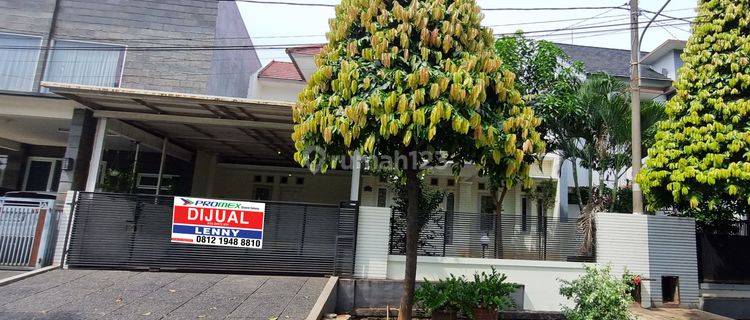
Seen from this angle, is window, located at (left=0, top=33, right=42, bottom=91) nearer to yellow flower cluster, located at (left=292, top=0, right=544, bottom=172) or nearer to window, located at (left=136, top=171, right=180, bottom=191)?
window, located at (left=136, top=171, right=180, bottom=191)

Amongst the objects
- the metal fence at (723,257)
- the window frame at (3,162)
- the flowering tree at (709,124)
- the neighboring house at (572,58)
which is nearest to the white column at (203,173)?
the neighboring house at (572,58)

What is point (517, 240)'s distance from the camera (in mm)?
8797

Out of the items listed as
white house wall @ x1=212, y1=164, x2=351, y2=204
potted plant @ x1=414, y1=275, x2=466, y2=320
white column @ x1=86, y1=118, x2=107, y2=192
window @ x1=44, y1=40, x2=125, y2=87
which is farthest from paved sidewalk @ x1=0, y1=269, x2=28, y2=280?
white house wall @ x1=212, y1=164, x2=351, y2=204

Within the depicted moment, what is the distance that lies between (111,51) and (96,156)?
5.06 meters

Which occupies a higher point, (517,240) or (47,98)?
(47,98)

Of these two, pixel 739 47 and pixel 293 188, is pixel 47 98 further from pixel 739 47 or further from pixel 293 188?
pixel 739 47

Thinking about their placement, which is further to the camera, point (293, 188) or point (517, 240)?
point (293, 188)

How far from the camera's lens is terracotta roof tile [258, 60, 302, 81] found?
16.3 m

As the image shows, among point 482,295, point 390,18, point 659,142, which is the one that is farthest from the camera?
point 659,142

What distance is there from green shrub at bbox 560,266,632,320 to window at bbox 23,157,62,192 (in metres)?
16.5

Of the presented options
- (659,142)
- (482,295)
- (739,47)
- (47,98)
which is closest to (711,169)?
(659,142)

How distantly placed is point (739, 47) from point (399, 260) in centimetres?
698

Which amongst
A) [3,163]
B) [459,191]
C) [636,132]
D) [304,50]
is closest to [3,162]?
[3,163]

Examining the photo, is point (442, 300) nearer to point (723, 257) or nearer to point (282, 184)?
point (723, 257)
